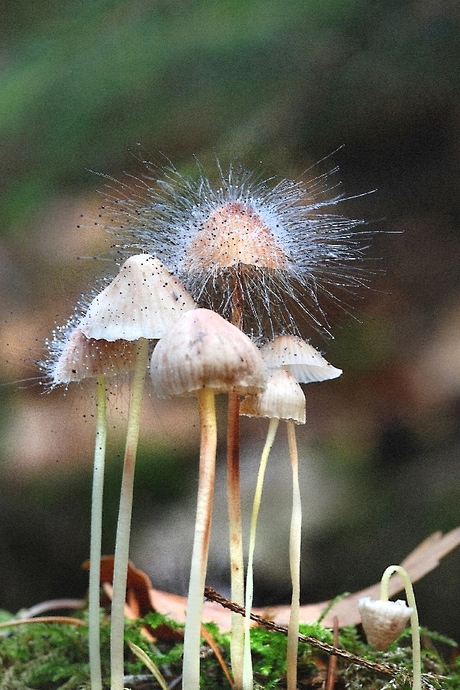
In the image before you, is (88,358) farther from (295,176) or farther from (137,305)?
(295,176)

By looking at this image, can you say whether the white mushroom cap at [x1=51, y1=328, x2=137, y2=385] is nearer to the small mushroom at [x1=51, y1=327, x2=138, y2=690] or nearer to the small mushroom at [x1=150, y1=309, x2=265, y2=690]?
the small mushroom at [x1=51, y1=327, x2=138, y2=690]

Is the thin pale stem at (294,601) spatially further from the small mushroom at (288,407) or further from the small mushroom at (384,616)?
the small mushroom at (384,616)

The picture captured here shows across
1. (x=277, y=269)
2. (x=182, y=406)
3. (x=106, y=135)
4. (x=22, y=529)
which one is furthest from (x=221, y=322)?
(x=22, y=529)

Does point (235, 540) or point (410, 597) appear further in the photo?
point (235, 540)

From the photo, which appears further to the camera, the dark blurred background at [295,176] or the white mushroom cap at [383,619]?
the dark blurred background at [295,176]

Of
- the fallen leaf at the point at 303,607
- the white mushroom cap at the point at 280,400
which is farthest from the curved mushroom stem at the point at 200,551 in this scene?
the fallen leaf at the point at 303,607

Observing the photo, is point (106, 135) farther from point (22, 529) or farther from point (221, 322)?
point (221, 322)

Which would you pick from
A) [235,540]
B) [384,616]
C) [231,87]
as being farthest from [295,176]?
[384,616]

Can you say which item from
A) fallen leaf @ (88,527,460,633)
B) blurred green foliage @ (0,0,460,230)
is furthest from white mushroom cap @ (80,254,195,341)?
blurred green foliage @ (0,0,460,230)
